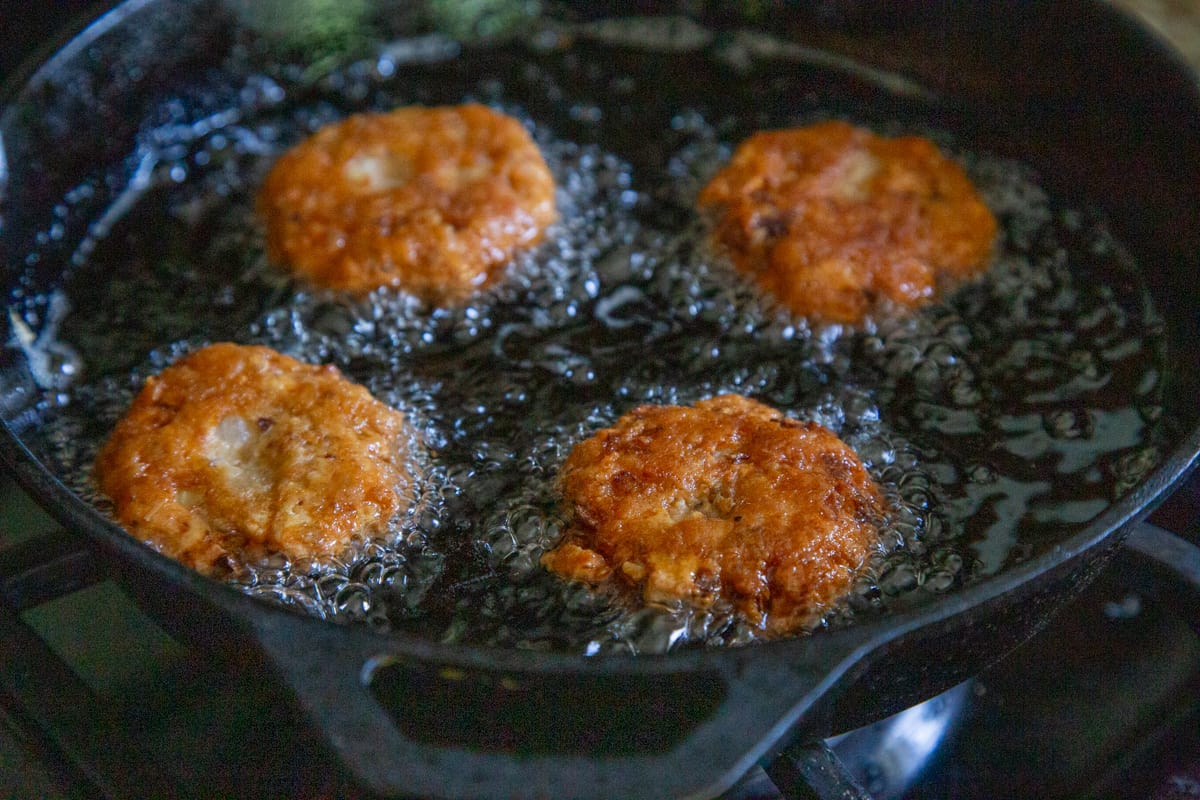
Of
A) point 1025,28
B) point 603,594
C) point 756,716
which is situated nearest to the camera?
point 756,716

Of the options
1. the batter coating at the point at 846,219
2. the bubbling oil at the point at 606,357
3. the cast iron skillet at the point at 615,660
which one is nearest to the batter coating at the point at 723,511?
the bubbling oil at the point at 606,357

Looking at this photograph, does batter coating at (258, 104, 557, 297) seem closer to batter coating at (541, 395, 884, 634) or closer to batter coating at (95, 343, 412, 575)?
batter coating at (95, 343, 412, 575)

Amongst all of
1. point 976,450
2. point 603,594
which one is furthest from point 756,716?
point 976,450

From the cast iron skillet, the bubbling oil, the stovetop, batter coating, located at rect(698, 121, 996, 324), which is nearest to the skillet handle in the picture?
the cast iron skillet

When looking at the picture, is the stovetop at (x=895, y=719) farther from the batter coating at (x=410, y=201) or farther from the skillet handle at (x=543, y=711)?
the batter coating at (x=410, y=201)

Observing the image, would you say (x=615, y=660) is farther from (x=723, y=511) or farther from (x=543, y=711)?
(x=723, y=511)

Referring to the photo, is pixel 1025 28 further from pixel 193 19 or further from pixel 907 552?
pixel 193 19

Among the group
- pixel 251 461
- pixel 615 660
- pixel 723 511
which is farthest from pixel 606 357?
pixel 615 660
